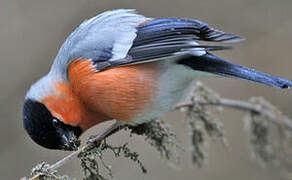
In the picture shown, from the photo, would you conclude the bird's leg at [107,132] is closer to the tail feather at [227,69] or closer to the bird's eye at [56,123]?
the bird's eye at [56,123]

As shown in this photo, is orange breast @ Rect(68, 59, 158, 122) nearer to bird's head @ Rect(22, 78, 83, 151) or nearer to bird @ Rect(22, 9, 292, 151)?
bird @ Rect(22, 9, 292, 151)

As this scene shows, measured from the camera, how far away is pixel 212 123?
3.56 m

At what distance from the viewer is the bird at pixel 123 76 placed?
3.29m

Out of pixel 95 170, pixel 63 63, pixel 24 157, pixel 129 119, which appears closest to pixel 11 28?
pixel 24 157

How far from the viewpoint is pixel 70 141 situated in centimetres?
324

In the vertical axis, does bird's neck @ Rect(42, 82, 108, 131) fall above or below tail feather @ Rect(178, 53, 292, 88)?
below

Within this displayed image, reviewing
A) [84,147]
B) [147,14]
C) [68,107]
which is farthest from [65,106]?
[147,14]

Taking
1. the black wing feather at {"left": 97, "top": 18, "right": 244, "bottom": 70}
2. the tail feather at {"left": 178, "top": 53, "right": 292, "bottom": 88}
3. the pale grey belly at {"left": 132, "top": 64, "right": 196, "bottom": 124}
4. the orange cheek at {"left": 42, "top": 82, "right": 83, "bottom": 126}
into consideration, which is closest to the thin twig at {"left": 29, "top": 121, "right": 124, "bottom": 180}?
the pale grey belly at {"left": 132, "top": 64, "right": 196, "bottom": 124}

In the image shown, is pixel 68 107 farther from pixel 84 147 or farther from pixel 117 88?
pixel 84 147

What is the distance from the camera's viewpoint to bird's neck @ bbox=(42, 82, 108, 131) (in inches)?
133

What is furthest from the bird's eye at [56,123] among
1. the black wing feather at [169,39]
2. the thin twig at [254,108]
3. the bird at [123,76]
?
the thin twig at [254,108]

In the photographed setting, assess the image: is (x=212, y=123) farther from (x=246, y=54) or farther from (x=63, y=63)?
(x=246, y=54)

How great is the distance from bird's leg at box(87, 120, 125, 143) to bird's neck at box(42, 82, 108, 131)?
15 cm

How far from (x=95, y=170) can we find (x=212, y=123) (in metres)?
1.06
